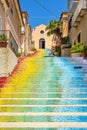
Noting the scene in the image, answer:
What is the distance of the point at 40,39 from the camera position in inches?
2176

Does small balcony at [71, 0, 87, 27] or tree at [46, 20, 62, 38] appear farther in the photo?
tree at [46, 20, 62, 38]

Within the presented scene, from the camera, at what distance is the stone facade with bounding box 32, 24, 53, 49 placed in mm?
54875

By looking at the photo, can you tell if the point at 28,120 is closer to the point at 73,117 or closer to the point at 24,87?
the point at 73,117

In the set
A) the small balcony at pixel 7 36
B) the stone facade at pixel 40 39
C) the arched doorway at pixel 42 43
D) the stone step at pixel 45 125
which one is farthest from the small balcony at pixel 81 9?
the arched doorway at pixel 42 43

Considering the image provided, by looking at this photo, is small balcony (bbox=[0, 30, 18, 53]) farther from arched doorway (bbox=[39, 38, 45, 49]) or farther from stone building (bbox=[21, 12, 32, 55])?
arched doorway (bbox=[39, 38, 45, 49])

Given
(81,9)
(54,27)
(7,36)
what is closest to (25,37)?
(54,27)

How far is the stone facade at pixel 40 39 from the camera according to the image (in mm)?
54875

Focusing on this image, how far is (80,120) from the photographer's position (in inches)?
226

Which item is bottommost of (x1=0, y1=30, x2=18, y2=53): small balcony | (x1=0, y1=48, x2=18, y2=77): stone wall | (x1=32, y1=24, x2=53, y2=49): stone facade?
(x1=0, y1=48, x2=18, y2=77): stone wall

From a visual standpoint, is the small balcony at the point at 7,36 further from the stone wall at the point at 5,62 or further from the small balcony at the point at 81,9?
the small balcony at the point at 81,9

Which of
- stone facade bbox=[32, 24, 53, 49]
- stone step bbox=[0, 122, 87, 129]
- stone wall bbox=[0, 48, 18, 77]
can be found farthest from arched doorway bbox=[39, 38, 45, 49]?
stone step bbox=[0, 122, 87, 129]

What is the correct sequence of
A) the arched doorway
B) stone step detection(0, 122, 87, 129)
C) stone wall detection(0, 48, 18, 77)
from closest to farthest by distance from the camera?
stone step detection(0, 122, 87, 129) < stone wall detection(0, 48, 18, 77) < the arched doorway

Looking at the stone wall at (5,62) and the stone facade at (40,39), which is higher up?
the stone facade at (40,39)

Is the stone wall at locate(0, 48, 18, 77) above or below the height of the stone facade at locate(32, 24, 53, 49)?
below
